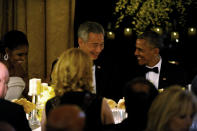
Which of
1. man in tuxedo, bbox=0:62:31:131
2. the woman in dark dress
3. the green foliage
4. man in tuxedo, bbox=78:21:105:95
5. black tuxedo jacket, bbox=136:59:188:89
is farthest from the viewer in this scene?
the green foliage

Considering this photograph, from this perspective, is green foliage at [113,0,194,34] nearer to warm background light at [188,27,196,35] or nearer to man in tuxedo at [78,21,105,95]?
warm background light at [188,27,196,35]

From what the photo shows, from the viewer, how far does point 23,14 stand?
5727 millimetres

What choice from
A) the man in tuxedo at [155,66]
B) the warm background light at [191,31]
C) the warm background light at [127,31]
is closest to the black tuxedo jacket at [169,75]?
the man in tuxedo at [155,66]

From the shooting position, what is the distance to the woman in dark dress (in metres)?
2.35

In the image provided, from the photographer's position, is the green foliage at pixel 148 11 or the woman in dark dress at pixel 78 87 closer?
the woman in dark dress at pixel 78 87

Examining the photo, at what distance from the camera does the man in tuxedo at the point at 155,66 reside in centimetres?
421

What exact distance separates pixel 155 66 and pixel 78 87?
6.56ft

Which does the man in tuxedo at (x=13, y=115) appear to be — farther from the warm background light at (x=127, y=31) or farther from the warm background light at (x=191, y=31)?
the warm background light at (x=191, y=31)

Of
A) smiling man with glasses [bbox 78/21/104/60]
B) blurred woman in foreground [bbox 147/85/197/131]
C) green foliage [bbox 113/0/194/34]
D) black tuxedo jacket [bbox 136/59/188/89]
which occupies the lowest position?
black tuxedo jacket [bbox 136/59/188/89]

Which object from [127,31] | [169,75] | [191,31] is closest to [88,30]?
[169,75]

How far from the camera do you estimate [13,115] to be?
7.22 ft

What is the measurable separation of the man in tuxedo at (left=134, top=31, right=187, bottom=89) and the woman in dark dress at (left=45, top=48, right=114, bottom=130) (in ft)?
5.99

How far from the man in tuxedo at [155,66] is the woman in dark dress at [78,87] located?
1824mm

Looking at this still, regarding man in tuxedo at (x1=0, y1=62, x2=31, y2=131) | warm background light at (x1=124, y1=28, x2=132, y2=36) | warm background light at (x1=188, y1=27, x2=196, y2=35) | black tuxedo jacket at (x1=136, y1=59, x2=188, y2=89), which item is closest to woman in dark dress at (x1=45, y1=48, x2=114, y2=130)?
man in tuxedo at (x1=0, y1=62, x2=31, y2=131)
